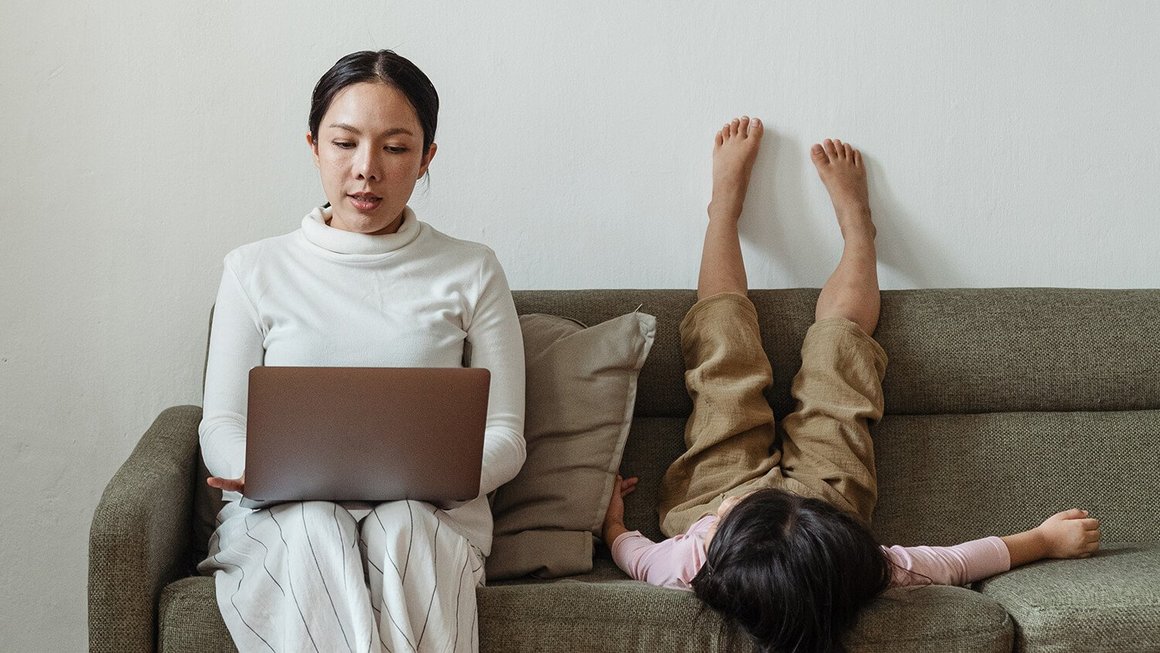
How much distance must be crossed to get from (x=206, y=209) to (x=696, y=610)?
4.27 feet

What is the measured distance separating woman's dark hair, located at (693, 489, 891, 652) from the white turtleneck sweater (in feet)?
1.31

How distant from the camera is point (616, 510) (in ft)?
6.57

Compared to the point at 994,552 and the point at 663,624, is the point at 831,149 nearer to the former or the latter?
the point at 994,552

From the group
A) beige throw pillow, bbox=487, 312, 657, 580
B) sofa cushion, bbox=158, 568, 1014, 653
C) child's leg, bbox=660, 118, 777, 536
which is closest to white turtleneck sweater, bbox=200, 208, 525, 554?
beige throw pillow, bbox=487, 312, 657, 580

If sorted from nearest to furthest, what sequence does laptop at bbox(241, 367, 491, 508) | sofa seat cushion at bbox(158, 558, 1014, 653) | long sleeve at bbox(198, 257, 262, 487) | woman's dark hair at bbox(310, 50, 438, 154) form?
laptop at bbox(241, 367, 491, 508)
sofa seat cushion at bbox(158, 558, 1014, 653)
long sleeve at bbox(198, 257, 262, 487)
woman's dark hair at bbox(310, 50, 438, 154)

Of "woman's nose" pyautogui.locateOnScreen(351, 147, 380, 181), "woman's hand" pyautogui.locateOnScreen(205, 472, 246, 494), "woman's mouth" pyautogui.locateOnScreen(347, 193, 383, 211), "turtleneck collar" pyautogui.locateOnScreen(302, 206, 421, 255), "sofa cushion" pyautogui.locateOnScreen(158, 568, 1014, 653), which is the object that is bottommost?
"sofa cushion" pyautogui.locateOnScreen(158, 568, 1014, 653)

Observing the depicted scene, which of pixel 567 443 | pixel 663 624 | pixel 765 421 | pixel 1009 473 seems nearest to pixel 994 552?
pixel 1009 473

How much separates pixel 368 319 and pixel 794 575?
0.76 m

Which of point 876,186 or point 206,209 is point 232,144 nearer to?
point 206,209

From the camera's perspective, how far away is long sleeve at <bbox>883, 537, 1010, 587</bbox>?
1738mm

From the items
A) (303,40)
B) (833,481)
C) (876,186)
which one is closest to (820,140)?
(876,186)

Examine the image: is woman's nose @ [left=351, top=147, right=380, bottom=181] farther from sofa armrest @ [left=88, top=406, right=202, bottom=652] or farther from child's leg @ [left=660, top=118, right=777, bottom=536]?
child's leg @ [left=660, top=118, right=777, bottom=536]

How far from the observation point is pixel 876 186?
239 centimetres

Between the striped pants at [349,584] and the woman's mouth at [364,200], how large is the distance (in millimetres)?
495
